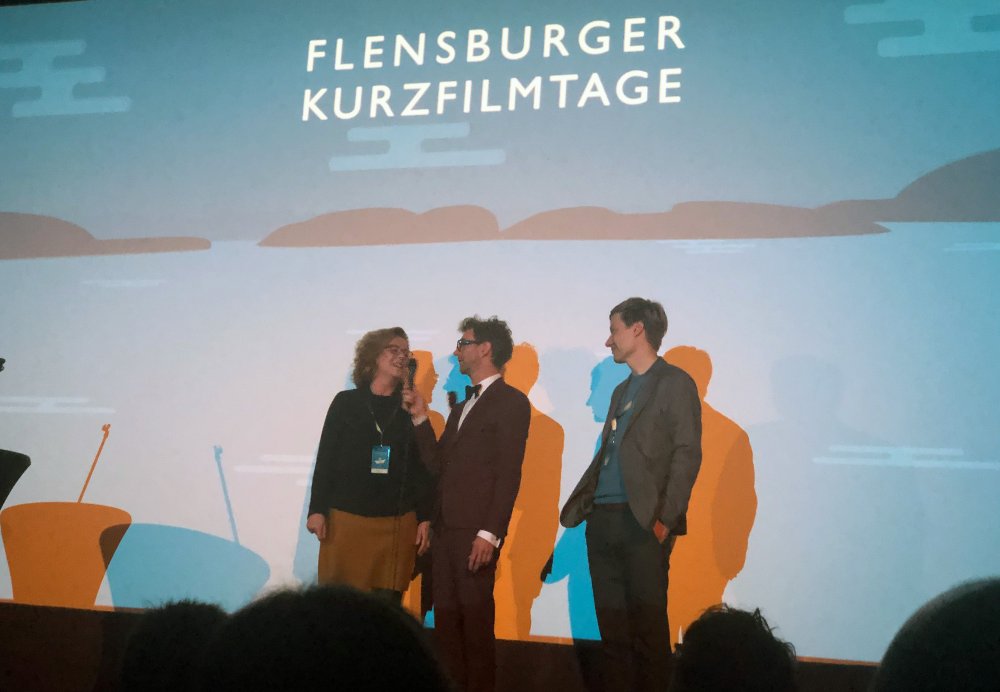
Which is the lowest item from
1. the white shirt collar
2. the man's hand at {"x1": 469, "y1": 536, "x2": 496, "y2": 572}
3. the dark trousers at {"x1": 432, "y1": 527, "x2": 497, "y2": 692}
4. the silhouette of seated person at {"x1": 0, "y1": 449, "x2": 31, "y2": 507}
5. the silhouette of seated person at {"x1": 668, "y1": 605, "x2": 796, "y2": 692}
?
the dark trousers at {"x1": 432, "y1": 527, "x2": 497, "y2": 692}

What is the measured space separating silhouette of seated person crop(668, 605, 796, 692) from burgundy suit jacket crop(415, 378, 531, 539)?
187 centimetres

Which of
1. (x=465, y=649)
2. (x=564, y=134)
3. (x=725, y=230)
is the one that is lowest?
(x=465, y=649)

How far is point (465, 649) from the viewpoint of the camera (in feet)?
10.1

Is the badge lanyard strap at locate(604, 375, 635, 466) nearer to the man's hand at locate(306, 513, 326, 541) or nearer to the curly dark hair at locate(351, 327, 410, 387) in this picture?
the curly dark hair at locate(351, 327, 410, 387)

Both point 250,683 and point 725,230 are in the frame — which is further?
point 725,230

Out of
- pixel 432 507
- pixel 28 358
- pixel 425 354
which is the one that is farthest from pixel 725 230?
pixel 28 358

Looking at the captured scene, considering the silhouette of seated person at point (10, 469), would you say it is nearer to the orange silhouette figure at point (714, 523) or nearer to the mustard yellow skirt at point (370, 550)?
the mustard yellow skirt at point (370, 550)

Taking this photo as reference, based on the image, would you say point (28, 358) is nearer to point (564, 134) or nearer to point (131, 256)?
point (131, 256)

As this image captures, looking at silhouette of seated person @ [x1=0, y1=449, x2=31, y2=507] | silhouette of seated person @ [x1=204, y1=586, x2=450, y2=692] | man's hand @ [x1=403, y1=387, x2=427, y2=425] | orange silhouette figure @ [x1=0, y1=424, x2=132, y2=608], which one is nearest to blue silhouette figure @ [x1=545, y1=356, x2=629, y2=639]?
man's hand @ [x1=403, y1=387, x2=427, y2=425]

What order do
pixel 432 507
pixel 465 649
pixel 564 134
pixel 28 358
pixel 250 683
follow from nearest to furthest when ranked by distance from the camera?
pixel 250 683, pixel 465 649, pixel 432 507, pixel 564 134, pixel 28 358

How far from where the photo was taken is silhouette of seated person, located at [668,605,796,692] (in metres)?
1.20

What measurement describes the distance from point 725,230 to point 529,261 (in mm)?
743

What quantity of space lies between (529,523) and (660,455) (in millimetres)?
561

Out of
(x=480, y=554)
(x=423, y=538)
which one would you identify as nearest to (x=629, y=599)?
(x=480, y=554)
